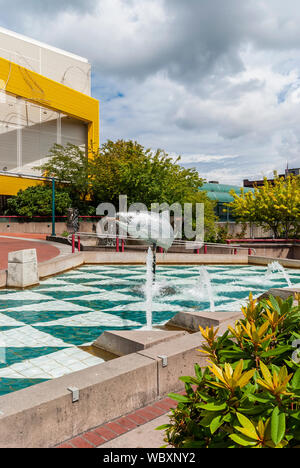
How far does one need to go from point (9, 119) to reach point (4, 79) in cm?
511

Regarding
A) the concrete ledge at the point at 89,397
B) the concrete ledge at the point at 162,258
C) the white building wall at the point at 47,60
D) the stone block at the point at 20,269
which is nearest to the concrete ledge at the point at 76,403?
the concrete ledge at the point at 89,397

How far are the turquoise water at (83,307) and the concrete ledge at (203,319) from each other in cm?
98

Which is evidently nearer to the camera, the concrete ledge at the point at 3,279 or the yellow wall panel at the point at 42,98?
the concrete ledge at the point at 3,279

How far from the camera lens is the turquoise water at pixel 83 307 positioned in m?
5.83

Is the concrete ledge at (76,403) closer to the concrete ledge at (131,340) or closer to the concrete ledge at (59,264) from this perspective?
the concrete ledge at (131,340)

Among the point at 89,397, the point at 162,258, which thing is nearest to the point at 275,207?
the point at 162,258

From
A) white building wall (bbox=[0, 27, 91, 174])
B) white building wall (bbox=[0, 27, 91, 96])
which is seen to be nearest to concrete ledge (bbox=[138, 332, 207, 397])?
white building wall (bbox=[0, 27, 91, 174])

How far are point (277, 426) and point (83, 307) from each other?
802 cm

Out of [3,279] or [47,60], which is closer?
[3,279]

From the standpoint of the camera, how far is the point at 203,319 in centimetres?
679

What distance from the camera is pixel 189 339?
5297mm

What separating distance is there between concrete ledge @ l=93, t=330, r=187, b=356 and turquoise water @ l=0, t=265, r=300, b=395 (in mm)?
354

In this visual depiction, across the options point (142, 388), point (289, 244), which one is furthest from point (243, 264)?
point (142, 388)

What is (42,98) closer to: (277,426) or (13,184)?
(13,184)
